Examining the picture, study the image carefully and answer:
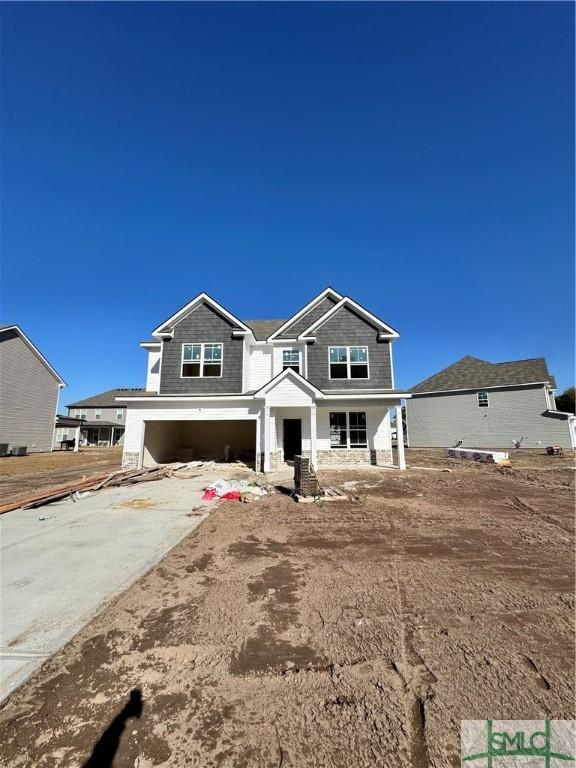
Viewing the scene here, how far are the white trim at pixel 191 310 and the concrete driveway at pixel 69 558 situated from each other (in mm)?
8963

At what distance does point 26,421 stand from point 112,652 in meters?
30.8

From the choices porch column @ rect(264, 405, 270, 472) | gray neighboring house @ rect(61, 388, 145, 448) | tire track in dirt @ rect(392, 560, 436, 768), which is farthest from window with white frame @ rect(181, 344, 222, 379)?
gray neighboring house @ rect(61, 388, 145, 448)

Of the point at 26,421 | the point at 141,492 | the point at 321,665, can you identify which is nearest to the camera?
the point at 321,665

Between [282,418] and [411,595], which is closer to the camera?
[411,595]

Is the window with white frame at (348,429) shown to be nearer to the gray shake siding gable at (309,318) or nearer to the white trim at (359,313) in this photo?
the white trim at (359,313)

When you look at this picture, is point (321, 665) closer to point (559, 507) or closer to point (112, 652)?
point (112, 652)

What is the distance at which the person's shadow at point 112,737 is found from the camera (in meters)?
1.98

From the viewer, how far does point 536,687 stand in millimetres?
2570

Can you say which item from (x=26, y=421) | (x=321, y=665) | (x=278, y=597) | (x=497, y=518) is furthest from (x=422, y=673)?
(x=26, y=421)

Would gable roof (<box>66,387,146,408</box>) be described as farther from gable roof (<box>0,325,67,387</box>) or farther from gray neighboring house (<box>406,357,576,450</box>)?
gray neighboring house (<box>406,357,576,450</box>)

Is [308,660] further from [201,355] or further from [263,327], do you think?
[263,327]

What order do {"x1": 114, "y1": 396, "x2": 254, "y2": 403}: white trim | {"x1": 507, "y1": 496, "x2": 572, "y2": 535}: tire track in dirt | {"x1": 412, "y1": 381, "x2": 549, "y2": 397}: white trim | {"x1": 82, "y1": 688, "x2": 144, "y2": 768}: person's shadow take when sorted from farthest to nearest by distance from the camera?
{"x1": 412, "y1": 381, "x2": 549, "y2": 397}: white trim < {"x1": 114, "y1": 396, "x2": 254, "y2": 403}: white trim < {"x1": 507, "y1": 496, "x2": 572, "y2": 535}: tire track in dirt < {"x1": 82, "y1": 688, "x2": 144, "y2": 768}: person's shadow

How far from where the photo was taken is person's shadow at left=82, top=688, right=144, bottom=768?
6.50 feet

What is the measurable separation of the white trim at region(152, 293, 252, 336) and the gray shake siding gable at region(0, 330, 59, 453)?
56.8 feet
